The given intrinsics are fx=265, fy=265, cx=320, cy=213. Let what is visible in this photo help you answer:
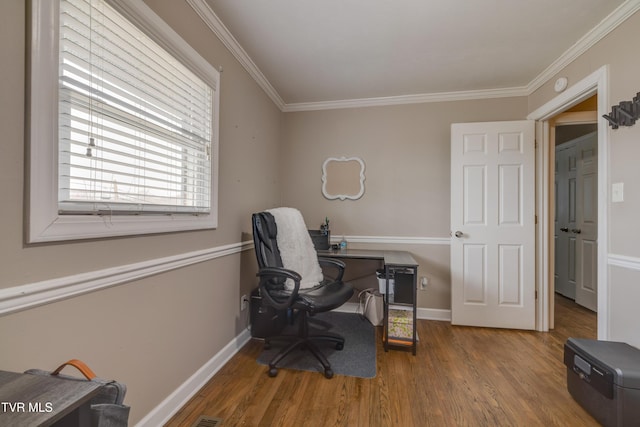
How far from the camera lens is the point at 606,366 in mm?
1327

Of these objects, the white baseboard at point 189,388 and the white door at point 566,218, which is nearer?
the white baseboard at point 189,388

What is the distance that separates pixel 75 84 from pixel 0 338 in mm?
848

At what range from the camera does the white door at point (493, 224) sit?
2514 mm

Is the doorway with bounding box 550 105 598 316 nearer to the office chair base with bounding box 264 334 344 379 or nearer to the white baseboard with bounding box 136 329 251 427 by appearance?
the office chair base with bounding box 264 334 344 379

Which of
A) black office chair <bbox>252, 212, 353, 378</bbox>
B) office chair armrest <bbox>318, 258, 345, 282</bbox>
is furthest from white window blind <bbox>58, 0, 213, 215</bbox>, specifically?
office chair armrest <bbox>318, 258, 345, 282</bbox>

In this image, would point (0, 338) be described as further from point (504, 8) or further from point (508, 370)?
point (504, 8)

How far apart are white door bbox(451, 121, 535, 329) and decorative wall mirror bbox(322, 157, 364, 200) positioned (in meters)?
0.96

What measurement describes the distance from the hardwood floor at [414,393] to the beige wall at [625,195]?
0.57 m

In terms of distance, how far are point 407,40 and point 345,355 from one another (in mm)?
2410

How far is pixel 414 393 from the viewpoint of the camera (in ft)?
5.33

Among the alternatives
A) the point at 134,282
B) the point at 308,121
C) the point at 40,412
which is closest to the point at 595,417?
the point at 40,412

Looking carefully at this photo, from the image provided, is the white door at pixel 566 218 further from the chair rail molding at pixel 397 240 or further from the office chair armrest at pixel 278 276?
the office chair armrest at pixel 278 276

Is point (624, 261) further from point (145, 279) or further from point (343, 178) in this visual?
point (145, 279)

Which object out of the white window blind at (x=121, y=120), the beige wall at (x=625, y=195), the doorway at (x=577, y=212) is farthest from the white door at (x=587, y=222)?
the white window blind at (x=121, y=120)
